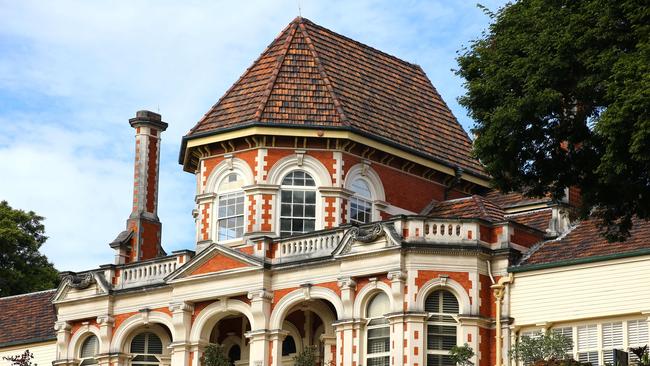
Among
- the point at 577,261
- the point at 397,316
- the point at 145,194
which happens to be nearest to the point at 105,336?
the point at 145,194

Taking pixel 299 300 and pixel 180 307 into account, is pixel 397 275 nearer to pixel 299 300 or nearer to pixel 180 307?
pixel 299 300

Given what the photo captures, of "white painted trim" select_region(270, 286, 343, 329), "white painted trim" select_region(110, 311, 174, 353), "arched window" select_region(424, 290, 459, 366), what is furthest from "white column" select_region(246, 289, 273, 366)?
"arched window" select_region(424, 290, 459, 366)

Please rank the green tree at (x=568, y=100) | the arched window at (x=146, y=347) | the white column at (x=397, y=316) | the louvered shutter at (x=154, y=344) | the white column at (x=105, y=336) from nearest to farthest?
1. the green tree at (x=568, y=100)
2. the white column at (x=397, y=316)
3. the white column at (x=105, y=336)
4. the arched window at (x=146, y=347)
5. the louvered shutter at (x=154, y=344)

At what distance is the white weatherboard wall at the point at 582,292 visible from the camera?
149 feet

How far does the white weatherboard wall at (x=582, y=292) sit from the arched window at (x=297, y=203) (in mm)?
8031

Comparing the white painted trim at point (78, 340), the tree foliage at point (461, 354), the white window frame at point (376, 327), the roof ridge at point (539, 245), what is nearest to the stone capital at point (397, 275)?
the white window frame at point (376, 327)

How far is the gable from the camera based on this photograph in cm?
5095

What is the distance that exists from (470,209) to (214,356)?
928 centimetres

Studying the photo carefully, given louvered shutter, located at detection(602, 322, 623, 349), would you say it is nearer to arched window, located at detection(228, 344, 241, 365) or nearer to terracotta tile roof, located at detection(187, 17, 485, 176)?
terracotta tile roof, located at detection(187, 17, 485, 176)

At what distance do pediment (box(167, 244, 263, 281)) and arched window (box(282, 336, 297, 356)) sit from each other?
11.2ft

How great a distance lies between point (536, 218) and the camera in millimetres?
52125

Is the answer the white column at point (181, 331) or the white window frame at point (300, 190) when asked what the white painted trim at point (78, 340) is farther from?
the white window frame at point (300, 190)

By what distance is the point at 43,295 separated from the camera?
61062mm

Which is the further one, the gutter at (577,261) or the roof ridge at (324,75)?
the roof ridge at (324,75)
